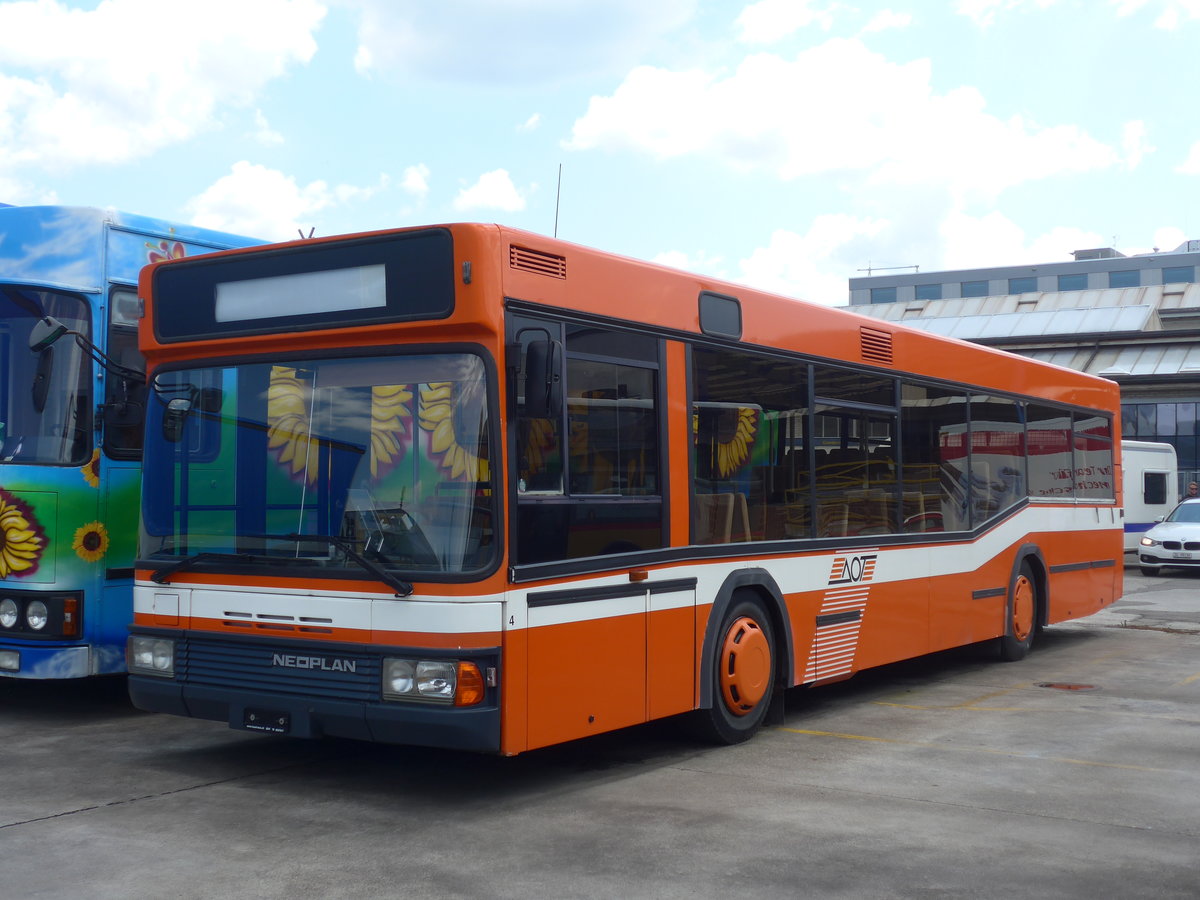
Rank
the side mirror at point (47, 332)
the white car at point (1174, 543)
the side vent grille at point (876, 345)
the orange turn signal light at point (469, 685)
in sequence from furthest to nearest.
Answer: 1. the white car at point (1174, 543)
2. the side vent grille at point (876, 345)
3. the side mirror at point (47, 332)
4. the orange turn signal light at point (469, 685)

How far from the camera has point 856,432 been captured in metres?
9.69

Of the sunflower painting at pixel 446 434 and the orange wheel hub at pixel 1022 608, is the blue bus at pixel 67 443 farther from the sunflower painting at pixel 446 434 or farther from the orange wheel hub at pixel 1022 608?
the orange wheel hub at pixel 1022 608

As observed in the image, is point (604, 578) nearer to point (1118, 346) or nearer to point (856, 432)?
point (856, 432)

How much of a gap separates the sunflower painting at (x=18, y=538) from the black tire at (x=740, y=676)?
4299mm

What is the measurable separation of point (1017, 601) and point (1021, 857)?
7312mm

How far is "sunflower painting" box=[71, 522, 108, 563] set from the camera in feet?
28.2

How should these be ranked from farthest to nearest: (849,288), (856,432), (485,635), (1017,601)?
1. (849,288)
2. (1017,601)
3. (856,432)
4. (485,635)

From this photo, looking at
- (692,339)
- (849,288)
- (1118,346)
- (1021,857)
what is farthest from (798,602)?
(849,288)

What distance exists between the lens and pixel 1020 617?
42.1 ft

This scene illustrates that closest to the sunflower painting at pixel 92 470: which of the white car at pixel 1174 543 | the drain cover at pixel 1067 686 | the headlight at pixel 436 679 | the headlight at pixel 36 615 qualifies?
the headlight at pixel 36 615

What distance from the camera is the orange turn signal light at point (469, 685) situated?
615cm

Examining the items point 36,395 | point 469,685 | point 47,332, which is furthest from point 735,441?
point 36,395

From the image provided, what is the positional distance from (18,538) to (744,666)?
4.68m

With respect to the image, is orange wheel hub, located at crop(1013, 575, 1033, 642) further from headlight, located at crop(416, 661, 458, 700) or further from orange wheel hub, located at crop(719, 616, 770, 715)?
headlight, located at crop(416, 661, 458, 700)
